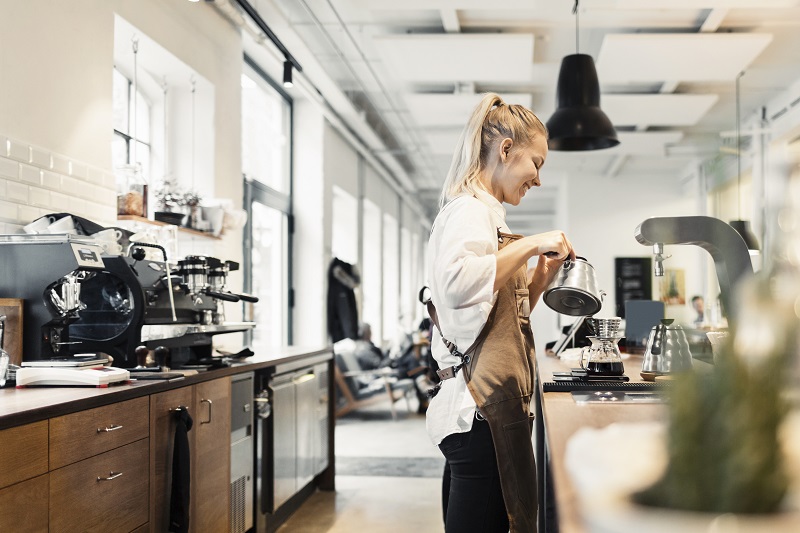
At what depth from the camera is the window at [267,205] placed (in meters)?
7.19

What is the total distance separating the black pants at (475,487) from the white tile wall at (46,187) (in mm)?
2262

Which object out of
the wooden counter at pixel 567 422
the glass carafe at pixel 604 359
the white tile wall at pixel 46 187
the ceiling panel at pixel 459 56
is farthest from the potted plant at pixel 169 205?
the glass carafe at pixel 604 359

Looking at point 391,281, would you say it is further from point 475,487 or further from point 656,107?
point 475,487

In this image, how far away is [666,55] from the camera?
20.4 feet

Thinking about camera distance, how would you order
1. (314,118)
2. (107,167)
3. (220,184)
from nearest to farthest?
(107,167), (220,184), (314,118)

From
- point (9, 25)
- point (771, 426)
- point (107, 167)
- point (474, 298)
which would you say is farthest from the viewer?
point (107, 167)

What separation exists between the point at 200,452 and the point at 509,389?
1.88 meters

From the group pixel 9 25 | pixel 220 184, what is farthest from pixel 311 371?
pixel 9 25

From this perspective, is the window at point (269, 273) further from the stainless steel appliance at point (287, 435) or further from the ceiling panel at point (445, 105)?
the stainless steel appliance at point (287, 435)

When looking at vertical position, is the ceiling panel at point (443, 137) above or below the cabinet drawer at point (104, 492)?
above

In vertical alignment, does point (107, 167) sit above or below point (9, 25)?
below

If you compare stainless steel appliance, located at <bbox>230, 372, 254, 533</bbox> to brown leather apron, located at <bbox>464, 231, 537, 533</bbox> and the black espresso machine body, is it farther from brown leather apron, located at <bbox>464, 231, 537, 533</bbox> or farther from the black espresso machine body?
brown leather apron, located at <bbox>464, 231, 537, 533</bbox>

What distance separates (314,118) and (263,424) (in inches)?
198

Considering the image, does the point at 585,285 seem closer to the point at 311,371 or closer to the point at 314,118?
the point at 311,371
